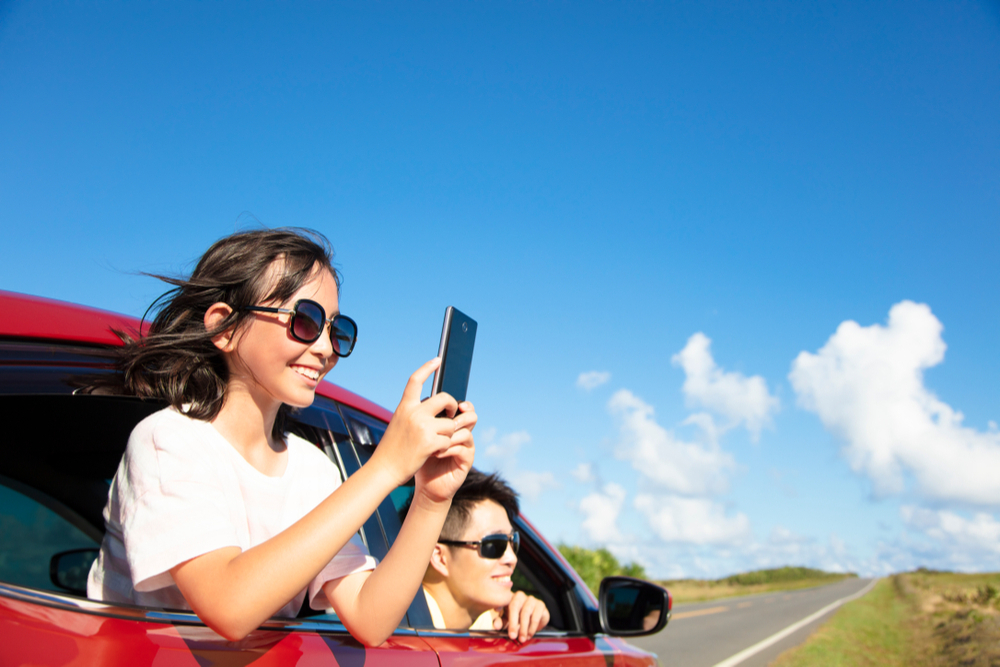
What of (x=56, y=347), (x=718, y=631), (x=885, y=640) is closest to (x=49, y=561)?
(x=56, y=347)

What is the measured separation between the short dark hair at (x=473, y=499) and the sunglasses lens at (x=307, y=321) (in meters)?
1.31

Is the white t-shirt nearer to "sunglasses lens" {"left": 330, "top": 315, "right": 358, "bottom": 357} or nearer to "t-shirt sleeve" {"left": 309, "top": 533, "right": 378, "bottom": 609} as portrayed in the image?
"t-shirt sleeve" {"left": 309, "top": 533, "right": 378, "bottom": 609}

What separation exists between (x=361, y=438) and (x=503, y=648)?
769mm

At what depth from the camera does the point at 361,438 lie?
211 cm

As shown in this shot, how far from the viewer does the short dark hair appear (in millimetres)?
2658

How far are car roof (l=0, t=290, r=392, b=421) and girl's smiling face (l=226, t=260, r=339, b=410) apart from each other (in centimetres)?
28

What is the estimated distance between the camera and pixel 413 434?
1255 millimetres

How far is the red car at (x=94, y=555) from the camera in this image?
3.68 feet

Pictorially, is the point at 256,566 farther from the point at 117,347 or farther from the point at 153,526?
the point at 117,347

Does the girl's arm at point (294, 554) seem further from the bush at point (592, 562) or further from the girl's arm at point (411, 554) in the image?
the bush at point (592, 562)

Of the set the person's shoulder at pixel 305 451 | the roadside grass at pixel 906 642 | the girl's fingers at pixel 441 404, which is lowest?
Result: the roadside grass at pixel 906 642

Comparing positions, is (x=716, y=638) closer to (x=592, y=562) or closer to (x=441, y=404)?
(x=592, y=562)

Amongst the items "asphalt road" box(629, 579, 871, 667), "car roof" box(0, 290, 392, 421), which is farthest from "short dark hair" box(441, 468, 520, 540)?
"asphalt road" box(629, 579, 871, 667)

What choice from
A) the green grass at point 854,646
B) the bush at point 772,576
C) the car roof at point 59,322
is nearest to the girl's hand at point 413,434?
the car roof at point 59,322
